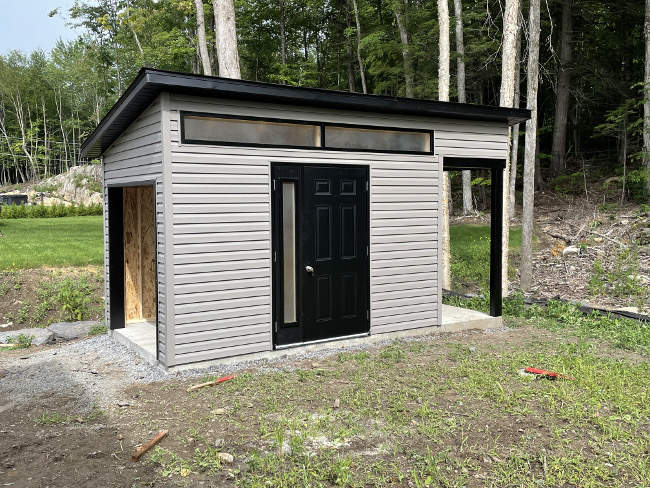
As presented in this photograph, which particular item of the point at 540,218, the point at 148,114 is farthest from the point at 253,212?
the point at 540,218

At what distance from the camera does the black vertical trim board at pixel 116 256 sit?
24.9 ft

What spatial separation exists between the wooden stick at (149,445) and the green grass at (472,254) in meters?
8.78

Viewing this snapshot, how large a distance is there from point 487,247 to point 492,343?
807 cm

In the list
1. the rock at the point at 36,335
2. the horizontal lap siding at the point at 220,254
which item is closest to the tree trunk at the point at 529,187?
the horizontal lap siding at the point at 220,254

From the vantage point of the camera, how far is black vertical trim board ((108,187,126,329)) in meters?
7.59

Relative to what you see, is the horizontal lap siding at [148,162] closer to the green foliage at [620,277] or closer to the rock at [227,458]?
the rock at [227,458]

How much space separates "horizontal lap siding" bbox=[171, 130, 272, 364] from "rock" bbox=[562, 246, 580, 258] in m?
9.65

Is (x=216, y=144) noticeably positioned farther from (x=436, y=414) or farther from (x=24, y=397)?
(x=436, y=414)

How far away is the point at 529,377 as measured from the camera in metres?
5.36

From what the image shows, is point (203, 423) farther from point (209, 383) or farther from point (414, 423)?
point (414, 423)

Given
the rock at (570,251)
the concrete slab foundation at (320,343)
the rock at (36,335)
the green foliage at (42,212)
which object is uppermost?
the green foliage at (42,212)

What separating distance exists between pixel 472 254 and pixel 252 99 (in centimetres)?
952

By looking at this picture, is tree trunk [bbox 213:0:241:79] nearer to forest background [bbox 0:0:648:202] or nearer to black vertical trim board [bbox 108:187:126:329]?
black vertical trim board [bbox 108:187:126:329]

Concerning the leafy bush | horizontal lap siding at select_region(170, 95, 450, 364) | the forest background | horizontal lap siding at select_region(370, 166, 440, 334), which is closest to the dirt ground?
horizontal lap siding at select_region(170, 95, 450, 364)
